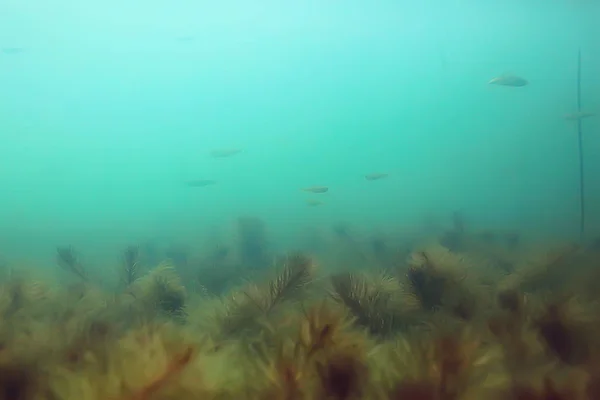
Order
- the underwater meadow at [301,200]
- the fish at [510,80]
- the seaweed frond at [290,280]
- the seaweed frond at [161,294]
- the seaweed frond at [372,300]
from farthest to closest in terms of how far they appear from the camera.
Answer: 1. the fish at [510,80]
2. the seaweed frond at [161,294]
3. the seaweed frond at [290,280]
4. the seaweed frond at [372,300]
5. the underwater meadow at [301,200]

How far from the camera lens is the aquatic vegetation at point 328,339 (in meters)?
1.58

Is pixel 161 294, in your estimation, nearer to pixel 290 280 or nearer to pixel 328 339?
pixel 290 280

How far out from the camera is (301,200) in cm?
1827

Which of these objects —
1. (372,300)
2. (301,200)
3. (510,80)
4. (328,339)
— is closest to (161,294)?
(372,300)

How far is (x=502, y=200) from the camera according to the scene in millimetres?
34000

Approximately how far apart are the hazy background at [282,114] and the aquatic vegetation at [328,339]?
6.33 meters

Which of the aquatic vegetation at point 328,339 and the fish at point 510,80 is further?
the fish at point 510,80

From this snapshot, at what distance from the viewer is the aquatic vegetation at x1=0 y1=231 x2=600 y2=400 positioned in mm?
1581

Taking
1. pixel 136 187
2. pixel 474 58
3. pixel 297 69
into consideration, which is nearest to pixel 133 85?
pixel 297 69

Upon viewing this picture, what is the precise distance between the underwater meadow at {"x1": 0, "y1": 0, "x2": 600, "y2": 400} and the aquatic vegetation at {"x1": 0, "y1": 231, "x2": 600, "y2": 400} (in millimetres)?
13

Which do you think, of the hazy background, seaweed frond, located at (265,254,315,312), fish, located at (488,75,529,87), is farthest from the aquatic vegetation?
the hazy background

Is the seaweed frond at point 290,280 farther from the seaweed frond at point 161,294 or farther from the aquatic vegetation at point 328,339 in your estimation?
the seaweed frond at point 161,294

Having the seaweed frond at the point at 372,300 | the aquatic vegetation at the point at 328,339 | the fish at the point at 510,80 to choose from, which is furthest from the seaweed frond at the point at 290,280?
the fish at the point at 510,80

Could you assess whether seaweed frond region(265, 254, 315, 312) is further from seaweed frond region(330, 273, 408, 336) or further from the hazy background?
the hazy background
